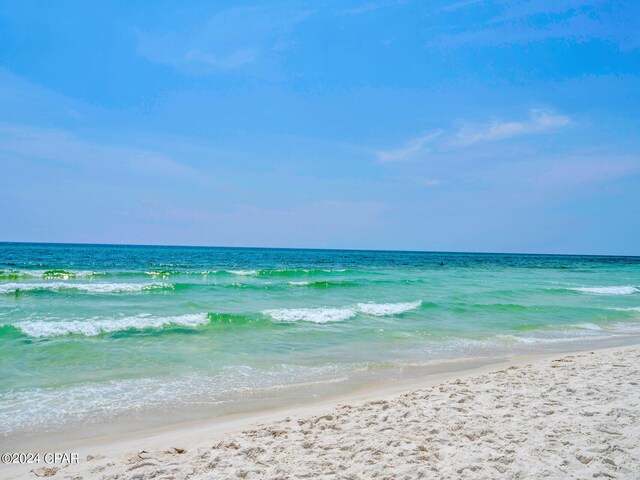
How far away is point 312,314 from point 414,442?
10289mm

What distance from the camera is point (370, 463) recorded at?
4086 millimetres

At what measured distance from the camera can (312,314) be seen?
1473 centimetres

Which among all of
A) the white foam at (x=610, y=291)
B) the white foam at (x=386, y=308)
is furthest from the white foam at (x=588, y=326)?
the white foam at (x=610, y=291)

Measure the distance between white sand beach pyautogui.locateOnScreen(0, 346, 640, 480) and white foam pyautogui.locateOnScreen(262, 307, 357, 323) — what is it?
24.6 ft

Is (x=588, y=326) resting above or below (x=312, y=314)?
below

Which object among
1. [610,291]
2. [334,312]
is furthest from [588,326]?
[610,291]

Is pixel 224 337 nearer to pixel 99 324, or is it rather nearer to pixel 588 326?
pixel 99 324

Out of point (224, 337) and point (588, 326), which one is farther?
point (588, 326)

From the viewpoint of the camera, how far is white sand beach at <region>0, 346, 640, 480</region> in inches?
156

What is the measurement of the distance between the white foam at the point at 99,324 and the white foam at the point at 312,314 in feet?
8.24

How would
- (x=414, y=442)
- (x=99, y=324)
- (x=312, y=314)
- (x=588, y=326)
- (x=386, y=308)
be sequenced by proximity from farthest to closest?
(x=386, y=308) → (x=312, y=314) → (x=588, y=326) → (x=99, y=324) → (x=414, y=442)

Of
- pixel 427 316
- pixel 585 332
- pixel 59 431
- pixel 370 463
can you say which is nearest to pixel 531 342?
pixel 585 332

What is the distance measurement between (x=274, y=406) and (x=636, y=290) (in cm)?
2971

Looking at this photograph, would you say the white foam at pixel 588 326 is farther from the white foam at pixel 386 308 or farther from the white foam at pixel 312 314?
the white foam at pixel 312 314
